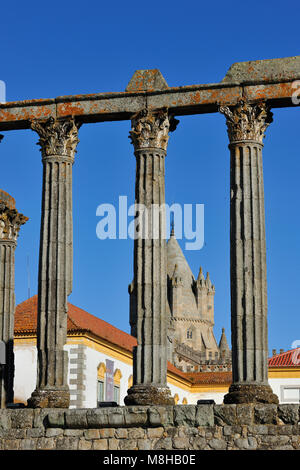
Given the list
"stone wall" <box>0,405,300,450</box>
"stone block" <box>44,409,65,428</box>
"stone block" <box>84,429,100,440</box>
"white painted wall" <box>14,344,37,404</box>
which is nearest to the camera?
"stone wall" <box>0,405,300,450</box>

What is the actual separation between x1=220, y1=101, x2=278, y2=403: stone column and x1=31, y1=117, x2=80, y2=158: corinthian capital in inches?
149

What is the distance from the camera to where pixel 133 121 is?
22.7 metres

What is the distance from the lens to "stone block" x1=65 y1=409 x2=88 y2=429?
67.3ft

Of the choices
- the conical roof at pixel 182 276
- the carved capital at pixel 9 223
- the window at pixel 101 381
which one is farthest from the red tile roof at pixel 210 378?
the conical roof at pixel 182 276

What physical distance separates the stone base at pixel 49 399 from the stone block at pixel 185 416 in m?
2.84

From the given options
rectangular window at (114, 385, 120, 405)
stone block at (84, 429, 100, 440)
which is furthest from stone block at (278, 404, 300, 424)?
rectangular window at (114, 385, 120, 405)

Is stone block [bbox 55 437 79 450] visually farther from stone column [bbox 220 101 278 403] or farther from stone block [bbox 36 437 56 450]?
stone column [bbox 220 101 278 403]

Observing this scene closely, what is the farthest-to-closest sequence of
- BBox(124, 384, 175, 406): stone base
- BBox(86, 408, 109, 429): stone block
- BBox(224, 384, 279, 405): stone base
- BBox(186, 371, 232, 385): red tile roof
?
BBox(186, 371, 232, 385): red tile roof, BBox(124, 384, 175, 406): stone base, BBox(86, 408, 109, 429): stone block, BBox(224, 384, 279, 405): stone base

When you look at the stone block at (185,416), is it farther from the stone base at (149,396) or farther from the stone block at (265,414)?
the stone block at (265,414)

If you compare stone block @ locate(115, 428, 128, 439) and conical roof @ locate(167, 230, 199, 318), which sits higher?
conical roof @ locate(167, 230, 199, 318)
